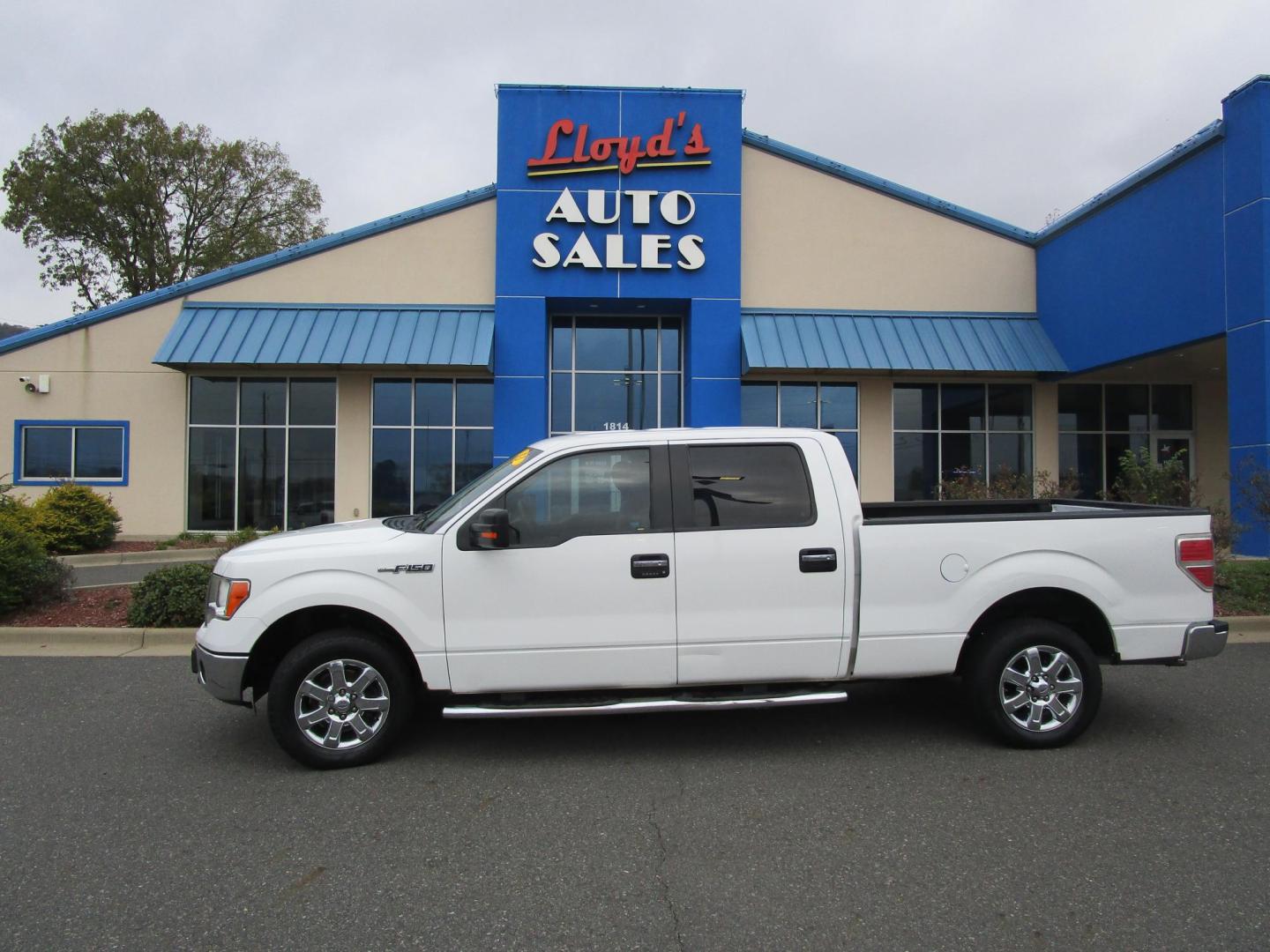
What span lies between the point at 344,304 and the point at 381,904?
49.7 feet

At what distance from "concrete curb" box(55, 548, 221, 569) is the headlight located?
32.5 ft

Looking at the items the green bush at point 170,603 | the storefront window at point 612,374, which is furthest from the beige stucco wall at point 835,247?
the green bush at point 170,603

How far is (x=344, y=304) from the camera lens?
53.5 feet

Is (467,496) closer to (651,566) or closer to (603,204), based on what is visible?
(651,566)

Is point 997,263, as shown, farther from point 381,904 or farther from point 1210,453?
point 381,904

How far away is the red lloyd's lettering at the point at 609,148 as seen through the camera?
16203 mm

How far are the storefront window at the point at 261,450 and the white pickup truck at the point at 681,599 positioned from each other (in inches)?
491

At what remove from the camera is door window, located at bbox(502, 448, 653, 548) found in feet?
14.9

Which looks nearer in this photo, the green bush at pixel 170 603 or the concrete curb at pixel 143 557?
the green bush at pixel 170 603

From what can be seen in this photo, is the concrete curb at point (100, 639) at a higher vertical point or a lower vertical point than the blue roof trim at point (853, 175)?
lower

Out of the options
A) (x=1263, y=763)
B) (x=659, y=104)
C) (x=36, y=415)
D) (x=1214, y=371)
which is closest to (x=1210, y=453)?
(x=1214, y=371)

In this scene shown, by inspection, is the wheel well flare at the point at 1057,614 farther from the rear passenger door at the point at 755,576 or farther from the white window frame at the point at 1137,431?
the white window frame at the point at 1137,431

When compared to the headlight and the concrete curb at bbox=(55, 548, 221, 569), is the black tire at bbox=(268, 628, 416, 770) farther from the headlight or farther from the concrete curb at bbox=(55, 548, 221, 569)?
the concrete curb at bbox=(55, 548, 221, 569)

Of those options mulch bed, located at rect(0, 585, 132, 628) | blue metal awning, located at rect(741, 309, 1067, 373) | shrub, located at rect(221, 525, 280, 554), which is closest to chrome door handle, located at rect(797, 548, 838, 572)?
mulch bed, located at rect(0, 585, 132, 628)
